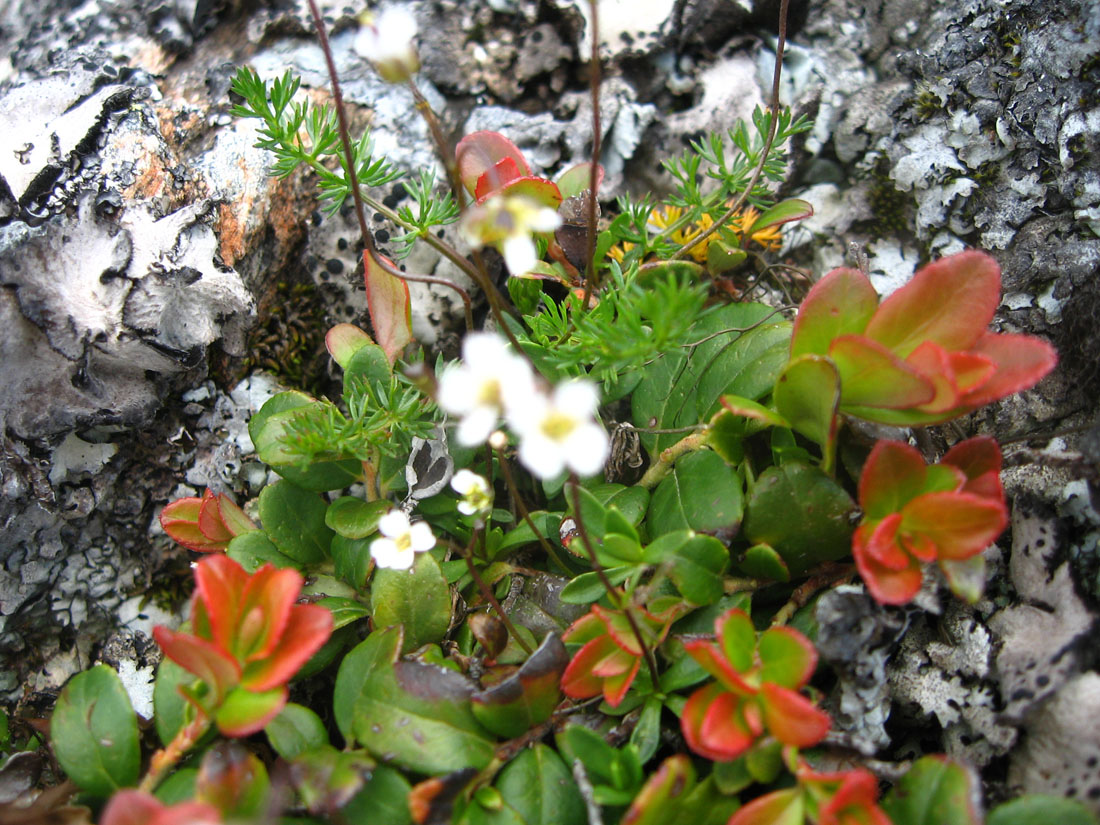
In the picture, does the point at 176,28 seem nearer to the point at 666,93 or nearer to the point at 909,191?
the point at 666,93

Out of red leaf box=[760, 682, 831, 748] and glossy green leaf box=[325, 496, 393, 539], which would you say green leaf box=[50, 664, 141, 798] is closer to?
glossy green leaf box=[325, 496, 393, 539]

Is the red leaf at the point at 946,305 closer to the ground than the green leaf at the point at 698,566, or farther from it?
farther from it

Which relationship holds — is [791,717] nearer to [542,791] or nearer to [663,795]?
[663,795]

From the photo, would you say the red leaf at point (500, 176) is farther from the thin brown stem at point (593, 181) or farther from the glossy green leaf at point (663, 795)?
the glossy green leaf at point (663, 795)

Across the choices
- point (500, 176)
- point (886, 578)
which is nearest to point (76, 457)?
point (500, 176)

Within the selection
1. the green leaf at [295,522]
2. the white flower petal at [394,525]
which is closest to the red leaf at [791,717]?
the white flower petal at [394,525]
